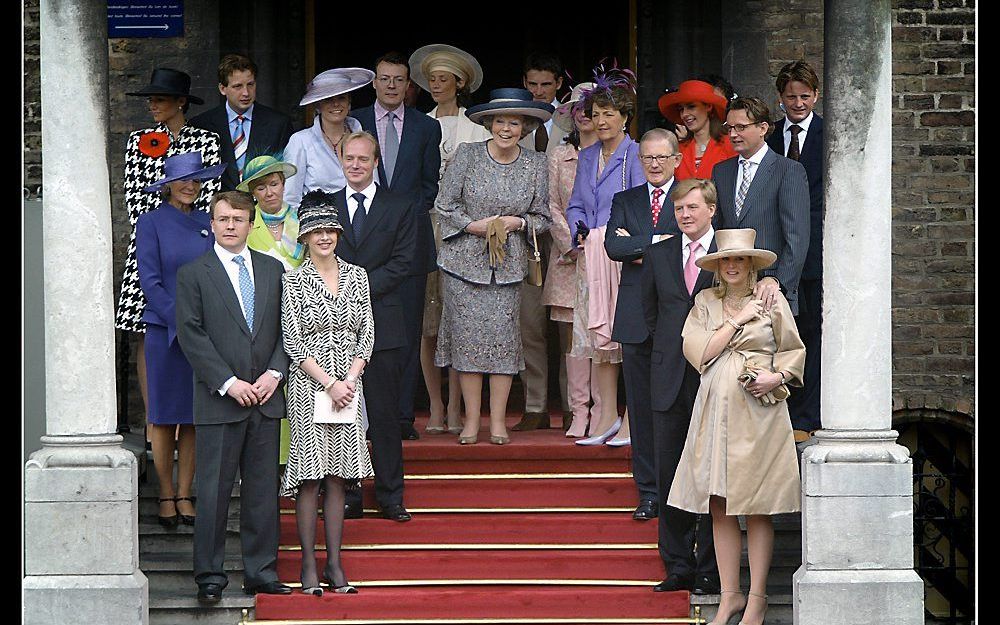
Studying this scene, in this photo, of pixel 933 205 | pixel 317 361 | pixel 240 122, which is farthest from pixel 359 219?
pixel 933 205

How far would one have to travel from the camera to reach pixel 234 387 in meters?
8.34

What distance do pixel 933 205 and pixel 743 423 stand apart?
3.87 m


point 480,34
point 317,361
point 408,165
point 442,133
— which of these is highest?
point 480,34

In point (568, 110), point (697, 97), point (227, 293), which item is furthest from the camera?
point (568, 110)

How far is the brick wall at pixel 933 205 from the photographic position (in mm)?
11320

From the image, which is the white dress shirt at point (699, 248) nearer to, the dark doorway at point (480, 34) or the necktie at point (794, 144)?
the necktie at point (794, 144)

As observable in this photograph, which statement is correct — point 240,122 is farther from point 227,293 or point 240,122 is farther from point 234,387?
point 234,387

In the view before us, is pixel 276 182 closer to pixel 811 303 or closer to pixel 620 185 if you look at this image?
pixel 620 185

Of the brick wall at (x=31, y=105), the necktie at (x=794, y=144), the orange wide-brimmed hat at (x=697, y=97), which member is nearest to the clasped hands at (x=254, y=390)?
the orange wide-brimmed hat at (x=697, y=97)

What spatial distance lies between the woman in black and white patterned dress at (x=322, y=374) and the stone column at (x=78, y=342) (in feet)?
2.60

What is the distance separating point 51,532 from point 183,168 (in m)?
1.97

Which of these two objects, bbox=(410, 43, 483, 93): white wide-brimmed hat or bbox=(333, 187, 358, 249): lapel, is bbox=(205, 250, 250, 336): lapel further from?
bbox=(410, 43, 483, 93): white wide-brimmed hat

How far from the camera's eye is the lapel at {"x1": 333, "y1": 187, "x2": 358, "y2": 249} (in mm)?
9117

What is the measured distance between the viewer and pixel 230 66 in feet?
32.6
